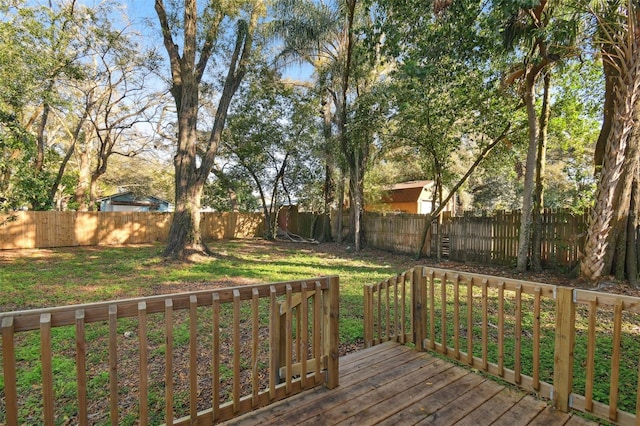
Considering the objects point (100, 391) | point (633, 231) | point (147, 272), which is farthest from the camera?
point (147, 272)

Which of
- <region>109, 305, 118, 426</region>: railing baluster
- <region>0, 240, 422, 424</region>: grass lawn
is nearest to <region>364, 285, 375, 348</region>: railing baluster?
<region>0, 240, 422, 424</region>: grass lawn

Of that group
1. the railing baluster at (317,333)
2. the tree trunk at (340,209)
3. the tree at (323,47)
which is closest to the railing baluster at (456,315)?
the railing baluster at (317,333)

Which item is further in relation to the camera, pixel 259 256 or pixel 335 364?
pixel 259 256

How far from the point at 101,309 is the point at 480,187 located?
842 inches

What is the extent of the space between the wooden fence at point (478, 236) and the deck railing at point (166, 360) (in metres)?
6.27

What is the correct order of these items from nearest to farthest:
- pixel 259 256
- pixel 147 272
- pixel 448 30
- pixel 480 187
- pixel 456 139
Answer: pixel 448 30 → pixel 147 272 → pixel 456 139 → pixel 259 256 → pixel 480 187

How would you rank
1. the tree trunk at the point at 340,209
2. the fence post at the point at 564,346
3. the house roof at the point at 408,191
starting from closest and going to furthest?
the fence post at the point at 564,346 < the tree trunk at the point at 340,209 < the house roof at the point at 408,191

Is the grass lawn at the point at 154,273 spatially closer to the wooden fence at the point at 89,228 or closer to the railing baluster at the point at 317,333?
the wooden fence at the point at 89,228

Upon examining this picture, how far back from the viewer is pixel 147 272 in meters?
7.55

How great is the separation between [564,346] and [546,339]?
198 centimetres

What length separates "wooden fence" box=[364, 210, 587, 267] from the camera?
719cm

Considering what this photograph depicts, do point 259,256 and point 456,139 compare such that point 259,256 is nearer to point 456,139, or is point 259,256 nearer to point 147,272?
point 147,272

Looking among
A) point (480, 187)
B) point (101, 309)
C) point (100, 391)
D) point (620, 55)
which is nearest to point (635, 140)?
point (620, 55)

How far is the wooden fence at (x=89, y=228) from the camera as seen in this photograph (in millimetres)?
11094
